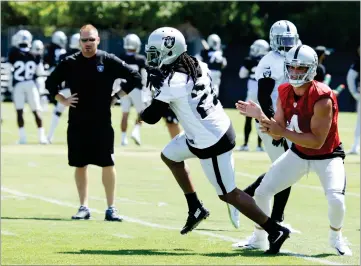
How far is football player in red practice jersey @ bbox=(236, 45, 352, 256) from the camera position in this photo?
27.4 ft

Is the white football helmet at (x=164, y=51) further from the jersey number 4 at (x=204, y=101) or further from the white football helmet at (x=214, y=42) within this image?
the white football helmet at (x=214, y=42)

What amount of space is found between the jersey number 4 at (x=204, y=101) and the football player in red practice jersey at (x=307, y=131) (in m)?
0.53

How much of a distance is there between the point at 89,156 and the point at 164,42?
255 centimetres

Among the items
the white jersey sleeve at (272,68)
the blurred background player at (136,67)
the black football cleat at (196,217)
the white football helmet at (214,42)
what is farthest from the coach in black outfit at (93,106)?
the white football helmet at (214,42)

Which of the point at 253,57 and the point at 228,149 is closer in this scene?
the point at 228,149

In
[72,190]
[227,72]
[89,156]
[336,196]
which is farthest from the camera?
[227,72]

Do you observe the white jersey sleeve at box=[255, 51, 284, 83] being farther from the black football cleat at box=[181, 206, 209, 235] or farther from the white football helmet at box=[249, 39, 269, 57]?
the white football helmet at box=[249, 39, 269, 57]

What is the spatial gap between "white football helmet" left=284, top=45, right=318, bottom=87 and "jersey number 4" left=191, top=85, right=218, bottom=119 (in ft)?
2.36

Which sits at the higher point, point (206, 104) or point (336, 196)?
point (206, 104)

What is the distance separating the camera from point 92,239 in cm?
970

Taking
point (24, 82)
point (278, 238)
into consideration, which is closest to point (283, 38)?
point (278, 238)

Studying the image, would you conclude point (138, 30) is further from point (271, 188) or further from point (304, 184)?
point (271, 188)

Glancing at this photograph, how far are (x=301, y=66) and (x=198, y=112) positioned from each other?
0.92 m

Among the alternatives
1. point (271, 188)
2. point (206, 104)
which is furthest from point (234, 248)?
point (206, 104)
